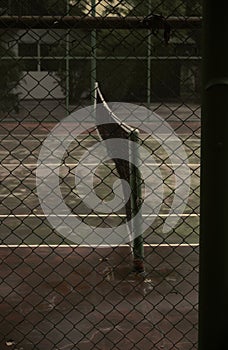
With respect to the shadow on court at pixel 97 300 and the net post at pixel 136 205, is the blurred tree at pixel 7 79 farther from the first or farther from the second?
the net post at pixel 136 205

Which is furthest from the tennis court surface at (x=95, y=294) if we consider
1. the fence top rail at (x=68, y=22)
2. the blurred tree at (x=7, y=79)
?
the blurred tree at (x=7, y=79)

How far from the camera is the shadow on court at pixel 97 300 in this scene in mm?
5250

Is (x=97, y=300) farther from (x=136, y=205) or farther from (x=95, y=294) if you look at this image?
(x=136, y=205)

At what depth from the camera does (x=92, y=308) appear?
5.93 meters

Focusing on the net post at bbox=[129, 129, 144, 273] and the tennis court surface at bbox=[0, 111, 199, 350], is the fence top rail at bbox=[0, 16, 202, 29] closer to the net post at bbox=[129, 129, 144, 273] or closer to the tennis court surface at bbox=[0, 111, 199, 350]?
the tennis court surface at bbox=[0, 111, 199, 350]

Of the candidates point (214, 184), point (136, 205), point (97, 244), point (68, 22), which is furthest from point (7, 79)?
point (214, 184)

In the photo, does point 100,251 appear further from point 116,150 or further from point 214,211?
point 214,211

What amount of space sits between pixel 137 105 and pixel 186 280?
1679cm

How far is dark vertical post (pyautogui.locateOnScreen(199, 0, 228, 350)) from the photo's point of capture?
226 centimetres

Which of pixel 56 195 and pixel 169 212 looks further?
pixel 56 195

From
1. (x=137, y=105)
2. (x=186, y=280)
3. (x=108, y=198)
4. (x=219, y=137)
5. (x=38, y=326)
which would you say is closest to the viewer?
(x=219, y=137)

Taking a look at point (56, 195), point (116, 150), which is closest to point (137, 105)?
point (56, 195)

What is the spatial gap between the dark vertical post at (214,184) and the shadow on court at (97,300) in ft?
8.77

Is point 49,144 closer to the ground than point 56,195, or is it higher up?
closer to the ground
